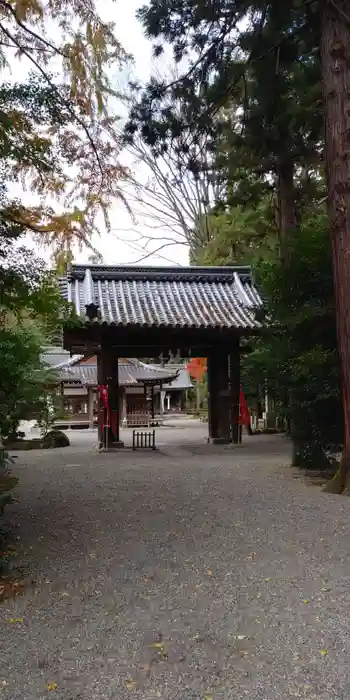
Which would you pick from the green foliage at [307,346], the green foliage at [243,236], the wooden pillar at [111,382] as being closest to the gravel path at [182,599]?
the green foliage at [307,346]

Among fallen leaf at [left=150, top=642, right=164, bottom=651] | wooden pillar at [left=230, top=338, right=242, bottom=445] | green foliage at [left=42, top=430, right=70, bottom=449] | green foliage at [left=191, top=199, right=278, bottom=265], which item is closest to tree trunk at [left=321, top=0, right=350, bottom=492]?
fallen leaf at [left=150, top=642, right=164, bottom=651]

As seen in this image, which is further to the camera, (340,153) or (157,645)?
(340,153)

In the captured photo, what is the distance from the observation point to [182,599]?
349 centimetres

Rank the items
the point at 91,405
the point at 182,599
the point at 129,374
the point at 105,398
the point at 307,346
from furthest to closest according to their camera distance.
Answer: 1. the point at 129,374
2. the point at 91,405
3. the point at 105,398
4. the point at 307,346
5. the point at 182,599

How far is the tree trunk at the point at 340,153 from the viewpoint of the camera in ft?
20.4

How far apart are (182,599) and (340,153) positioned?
196 inches

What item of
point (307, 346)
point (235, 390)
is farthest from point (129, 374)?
point (307, 346)

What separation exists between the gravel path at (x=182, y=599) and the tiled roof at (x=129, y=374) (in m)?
23.0

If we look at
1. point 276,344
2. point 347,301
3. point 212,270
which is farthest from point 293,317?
point 212,270

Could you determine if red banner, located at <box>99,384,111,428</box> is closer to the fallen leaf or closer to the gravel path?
the gravel path

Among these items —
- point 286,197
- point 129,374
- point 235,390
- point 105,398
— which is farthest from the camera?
point 129,374

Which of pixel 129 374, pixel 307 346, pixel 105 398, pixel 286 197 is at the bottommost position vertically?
pixel 105 398

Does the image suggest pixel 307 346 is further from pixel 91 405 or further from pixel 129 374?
pixel 129 374

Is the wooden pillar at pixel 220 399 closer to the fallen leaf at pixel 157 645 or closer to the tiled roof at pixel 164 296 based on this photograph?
the tiled roof at pixel 164 296
